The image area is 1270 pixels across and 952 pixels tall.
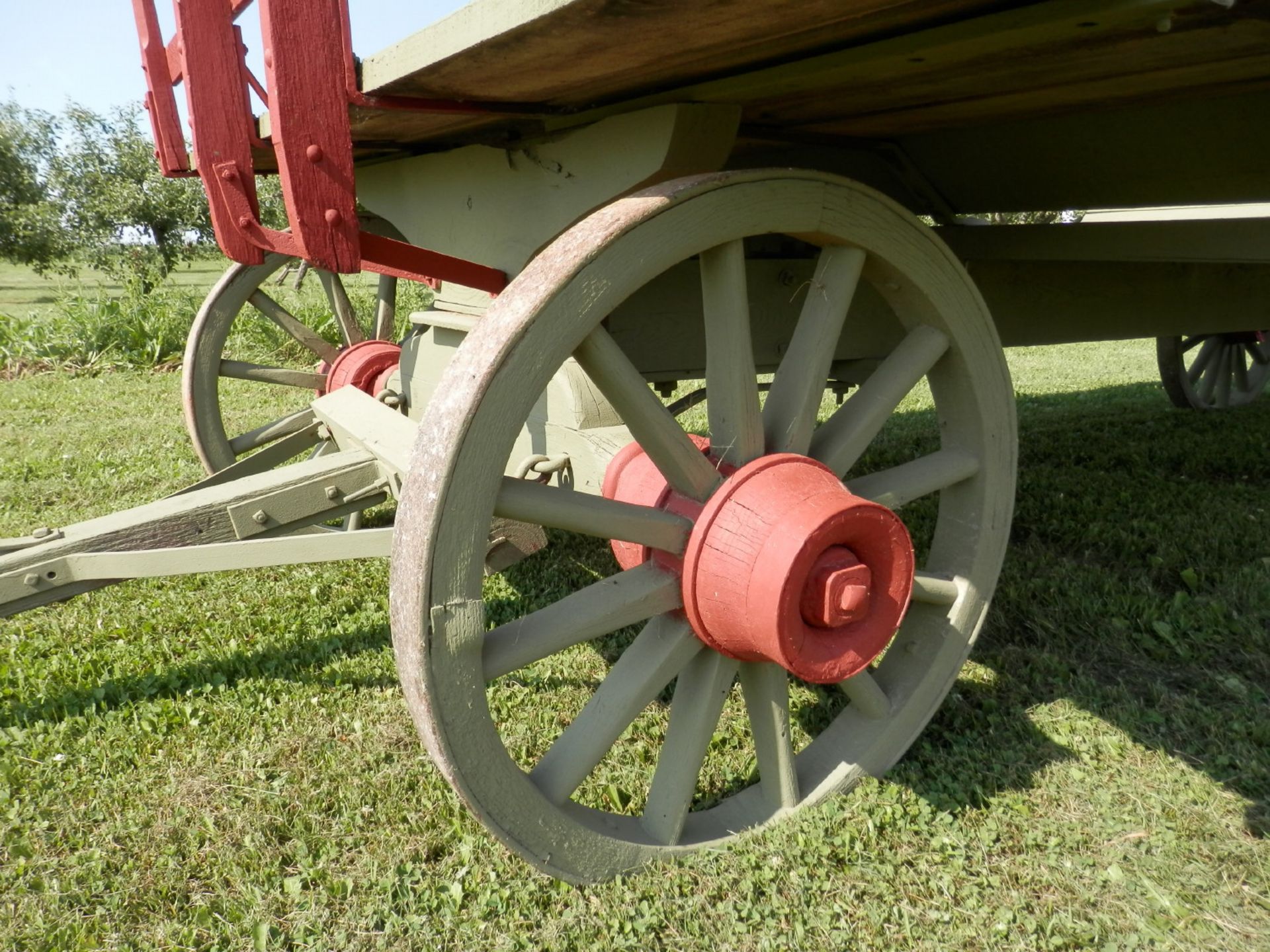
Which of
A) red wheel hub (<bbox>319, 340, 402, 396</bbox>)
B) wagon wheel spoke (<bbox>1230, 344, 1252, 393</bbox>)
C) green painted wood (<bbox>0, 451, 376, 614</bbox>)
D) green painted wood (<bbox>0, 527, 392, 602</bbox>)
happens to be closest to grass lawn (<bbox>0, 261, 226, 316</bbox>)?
red wheel hub (<bbox>319, 340, 402, 396</bbox>)

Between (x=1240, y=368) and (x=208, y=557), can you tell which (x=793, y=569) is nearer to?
(x=208, y=557)

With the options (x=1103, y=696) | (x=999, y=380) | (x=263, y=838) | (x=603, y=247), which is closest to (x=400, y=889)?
(x=263, y=838)

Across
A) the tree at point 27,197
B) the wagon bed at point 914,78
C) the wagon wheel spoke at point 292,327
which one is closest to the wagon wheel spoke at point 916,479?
the wagon bed at point 914,78

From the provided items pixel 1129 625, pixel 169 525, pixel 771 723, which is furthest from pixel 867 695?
pixel 169 525

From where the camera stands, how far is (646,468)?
6.59 feet

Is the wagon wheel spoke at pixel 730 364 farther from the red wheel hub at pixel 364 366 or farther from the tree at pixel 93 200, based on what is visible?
the tree at pixel 93 200

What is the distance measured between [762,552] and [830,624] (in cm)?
18

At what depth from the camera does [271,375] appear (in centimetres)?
405

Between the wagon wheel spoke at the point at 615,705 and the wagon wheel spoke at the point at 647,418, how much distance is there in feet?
0.91

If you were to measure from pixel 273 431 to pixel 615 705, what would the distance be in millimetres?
2686

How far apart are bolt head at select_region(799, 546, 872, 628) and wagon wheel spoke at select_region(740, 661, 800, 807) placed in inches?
11.4

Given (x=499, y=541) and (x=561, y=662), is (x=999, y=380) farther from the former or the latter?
(x=561, y=662)

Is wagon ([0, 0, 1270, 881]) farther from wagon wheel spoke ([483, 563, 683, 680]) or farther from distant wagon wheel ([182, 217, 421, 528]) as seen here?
distant wagon wheel ([182, 217, 421, 528])

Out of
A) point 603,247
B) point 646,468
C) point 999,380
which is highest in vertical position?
point 603,247
